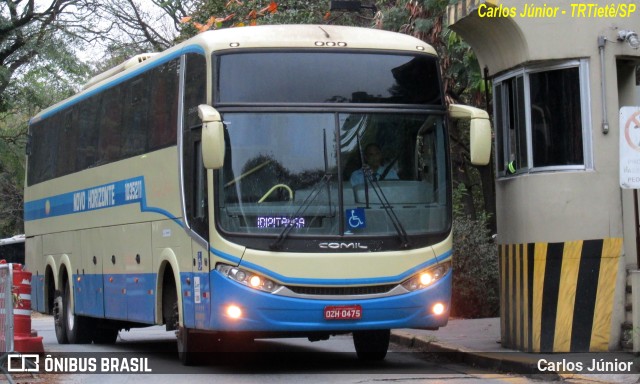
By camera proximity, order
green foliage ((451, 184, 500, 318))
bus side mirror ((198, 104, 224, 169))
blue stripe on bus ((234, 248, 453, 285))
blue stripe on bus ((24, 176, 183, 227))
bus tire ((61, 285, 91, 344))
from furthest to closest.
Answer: green foliage ((451, 184, 500, 318))
bus tire ((61, 285, 91, 344))
blue stripe on bus ((24, 176, 183, 227))
blue stripe on bus ((234, 248, 453, 285))
bus side mirror ((198, 104, 224, 169))

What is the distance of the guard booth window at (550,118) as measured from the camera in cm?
1219

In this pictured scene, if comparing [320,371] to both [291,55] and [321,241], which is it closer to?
[321,241]

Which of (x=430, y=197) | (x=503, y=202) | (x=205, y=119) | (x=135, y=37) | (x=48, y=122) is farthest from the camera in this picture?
(x=135, y=37)

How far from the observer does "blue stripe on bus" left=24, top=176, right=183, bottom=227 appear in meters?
14.4

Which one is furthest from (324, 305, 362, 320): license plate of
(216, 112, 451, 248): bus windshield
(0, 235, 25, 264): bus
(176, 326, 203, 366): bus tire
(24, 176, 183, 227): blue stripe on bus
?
(0, 235, 25, 264): bus

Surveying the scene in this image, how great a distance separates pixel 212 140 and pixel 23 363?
3292 millimetres

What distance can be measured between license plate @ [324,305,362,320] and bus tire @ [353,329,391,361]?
1.74 m

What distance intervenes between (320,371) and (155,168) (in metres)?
3.41

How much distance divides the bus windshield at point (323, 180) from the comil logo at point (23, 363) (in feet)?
8.95

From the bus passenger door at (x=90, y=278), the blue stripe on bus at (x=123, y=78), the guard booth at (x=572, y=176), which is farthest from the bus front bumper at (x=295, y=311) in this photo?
the bus passenger door at (x=90, y=278)

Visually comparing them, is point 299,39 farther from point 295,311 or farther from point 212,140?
point 295,311

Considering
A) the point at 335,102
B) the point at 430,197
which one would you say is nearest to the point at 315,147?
the point at 335,102

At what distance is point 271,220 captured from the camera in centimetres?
1144

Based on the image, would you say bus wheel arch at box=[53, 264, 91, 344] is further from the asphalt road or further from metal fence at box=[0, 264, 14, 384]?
metal fence at box=[0, 264, 14, 384]
